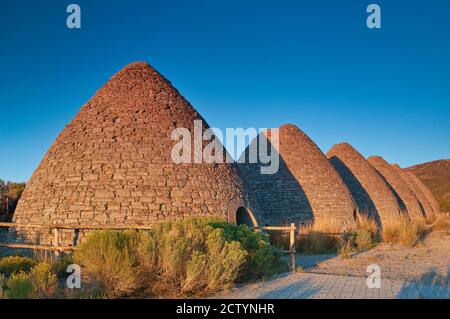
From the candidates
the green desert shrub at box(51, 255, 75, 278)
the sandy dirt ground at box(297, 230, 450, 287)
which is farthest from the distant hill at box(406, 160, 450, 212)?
the green desert shrub at box(51, 255, 75, 278)

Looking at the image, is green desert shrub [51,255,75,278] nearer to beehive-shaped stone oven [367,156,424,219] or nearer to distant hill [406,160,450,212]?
beehive-shaped stone oven [367,156,424,219]

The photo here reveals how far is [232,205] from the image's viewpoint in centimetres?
1154

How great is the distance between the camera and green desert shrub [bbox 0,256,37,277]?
8180 millimetres

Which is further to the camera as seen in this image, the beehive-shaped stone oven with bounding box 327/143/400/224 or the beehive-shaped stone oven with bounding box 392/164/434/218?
the beehive-shaped stone oven with bounding box 392/164/434/218

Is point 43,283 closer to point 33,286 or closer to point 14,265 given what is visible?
point 33,286

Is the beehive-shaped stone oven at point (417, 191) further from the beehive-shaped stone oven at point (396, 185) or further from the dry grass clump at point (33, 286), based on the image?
the dry grass clump at point (33, 286)

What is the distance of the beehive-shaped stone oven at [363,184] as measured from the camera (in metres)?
23.0

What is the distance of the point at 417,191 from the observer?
3634cm

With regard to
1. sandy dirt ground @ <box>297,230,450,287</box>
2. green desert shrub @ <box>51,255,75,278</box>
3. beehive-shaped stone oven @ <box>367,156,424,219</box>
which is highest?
beehive-shaped stone oven @ <box>367,156,424,219</box>

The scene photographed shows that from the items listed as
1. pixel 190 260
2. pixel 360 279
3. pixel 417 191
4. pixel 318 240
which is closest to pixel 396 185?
pixel 417 191

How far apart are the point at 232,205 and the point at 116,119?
12.7 ft

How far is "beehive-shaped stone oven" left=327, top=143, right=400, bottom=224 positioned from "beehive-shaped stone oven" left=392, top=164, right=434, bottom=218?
12.0 metres
